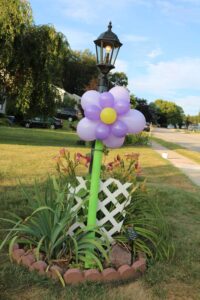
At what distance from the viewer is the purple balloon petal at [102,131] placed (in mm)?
4176

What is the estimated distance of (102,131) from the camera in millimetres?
4172

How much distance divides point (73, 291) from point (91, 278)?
0.25 meters

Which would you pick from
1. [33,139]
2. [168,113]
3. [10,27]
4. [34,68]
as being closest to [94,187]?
[10,27]

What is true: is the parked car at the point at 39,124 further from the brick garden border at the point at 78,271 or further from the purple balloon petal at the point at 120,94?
the brick garden border at the point at 78,271

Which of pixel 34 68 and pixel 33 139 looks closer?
pixel 34 68

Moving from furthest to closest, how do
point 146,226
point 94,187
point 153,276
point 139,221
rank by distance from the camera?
1. point 146,226
2. point 139,221
3. point 94,187
4. point 153,276

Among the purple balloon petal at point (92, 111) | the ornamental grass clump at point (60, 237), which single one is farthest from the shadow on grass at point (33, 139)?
the purple balloon petal at point (92, 111)

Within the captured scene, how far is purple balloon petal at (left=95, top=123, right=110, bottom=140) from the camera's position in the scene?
418 centimetres

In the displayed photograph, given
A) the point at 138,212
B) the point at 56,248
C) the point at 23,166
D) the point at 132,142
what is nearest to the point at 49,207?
the point at 56,248

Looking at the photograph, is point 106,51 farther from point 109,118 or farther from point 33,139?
point 33,139

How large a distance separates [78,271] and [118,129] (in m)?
1.40

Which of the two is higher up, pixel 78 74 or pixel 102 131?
pixel 78 74

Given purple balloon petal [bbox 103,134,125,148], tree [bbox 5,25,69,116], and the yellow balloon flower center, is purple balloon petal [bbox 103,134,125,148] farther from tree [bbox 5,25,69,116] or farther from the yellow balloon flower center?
tree [bbox 5,25,69,116]

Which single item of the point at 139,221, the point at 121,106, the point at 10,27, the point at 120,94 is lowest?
the point at 139,221
